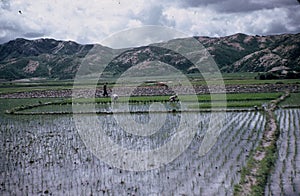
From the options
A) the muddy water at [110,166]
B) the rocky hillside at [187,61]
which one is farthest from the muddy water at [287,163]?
the rocky hillside at [187,61]

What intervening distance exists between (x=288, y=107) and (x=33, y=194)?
16.1 metres

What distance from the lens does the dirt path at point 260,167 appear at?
714 cm

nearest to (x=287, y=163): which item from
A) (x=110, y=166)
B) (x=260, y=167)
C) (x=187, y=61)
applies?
(x=260, y=167)

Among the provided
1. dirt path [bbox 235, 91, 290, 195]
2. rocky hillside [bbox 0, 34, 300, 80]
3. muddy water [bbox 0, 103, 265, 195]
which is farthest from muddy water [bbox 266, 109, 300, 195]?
rocky hillside [bbox 0, 34, 300, 80]

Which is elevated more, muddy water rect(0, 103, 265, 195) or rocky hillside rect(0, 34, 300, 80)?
rocky hillside rect(0, 34, 300, 80)

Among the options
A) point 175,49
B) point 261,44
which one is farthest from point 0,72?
point 261,44

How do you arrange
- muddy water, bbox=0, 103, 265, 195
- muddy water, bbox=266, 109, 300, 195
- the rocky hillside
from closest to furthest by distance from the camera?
muddy water, bbox=266, 109, 300, 195, muddy water, bbox=0, 103, 265, 195, the rocky hillside

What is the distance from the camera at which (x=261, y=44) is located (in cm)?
13000

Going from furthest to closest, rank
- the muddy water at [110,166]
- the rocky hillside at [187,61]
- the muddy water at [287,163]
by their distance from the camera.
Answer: the rocky hillside at [187,61]
the muddy water at [110,166]
the muddy water at [287,163]

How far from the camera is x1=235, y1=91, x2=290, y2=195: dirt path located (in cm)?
714

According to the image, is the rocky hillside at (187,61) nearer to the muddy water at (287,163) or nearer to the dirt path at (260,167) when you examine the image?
the muddy water at (287,163)

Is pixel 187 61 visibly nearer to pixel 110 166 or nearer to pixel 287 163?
pixel 287 163

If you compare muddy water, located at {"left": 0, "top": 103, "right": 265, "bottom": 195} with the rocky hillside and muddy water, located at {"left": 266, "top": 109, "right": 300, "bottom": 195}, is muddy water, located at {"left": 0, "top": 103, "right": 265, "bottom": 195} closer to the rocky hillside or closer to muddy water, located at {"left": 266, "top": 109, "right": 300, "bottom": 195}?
muddy water, located at {"left": 266, "top": 109, "right": 300, "bottom": 195}

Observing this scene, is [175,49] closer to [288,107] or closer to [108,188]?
[288,107]
